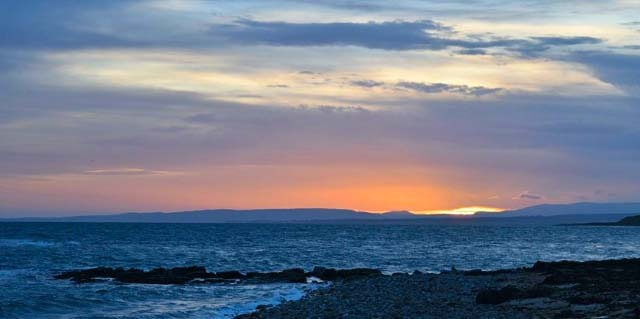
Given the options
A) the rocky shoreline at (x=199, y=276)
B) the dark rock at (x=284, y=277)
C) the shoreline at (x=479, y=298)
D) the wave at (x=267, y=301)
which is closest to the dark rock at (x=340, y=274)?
the rocky shoreline at (x=199, y=276)

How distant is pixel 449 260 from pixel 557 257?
12484 millimetres

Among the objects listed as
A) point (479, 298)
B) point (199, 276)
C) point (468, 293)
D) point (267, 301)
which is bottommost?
point (267, 301)

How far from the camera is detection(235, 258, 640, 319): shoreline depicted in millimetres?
30344

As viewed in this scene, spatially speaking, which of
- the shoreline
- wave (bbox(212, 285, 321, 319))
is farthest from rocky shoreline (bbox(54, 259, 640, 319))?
wave (bbox(212, 285, 321, 319))

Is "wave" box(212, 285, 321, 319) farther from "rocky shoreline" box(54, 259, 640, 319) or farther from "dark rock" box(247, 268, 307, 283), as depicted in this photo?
"dark rock" box(247, 268, 307, 283)

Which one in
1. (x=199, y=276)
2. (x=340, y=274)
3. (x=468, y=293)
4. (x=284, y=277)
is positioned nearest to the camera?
(x=468, y=293)

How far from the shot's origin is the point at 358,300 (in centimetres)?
3694

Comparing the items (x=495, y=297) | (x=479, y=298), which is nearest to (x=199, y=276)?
(x=479, y=298)

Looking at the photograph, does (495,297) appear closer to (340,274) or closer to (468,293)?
(468,293)

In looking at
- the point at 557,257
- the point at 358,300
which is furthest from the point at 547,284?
the point at 557,257

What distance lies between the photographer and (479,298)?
3453 centimetres

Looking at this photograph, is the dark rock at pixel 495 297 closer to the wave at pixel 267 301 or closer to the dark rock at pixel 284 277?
the wave at pixel 267 301

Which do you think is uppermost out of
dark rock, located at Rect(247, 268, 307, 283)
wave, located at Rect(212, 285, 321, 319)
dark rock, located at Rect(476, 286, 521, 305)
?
dark rock, located at Rect(476, 286, 521, 305)

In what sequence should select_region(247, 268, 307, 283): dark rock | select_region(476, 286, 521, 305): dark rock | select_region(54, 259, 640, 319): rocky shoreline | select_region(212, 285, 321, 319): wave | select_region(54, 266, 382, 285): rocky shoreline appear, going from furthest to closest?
1. select_region(54, 266, 382, 285): rocky shoreline
2. select_region(247, 268, 307, 283): dark rock
3. select_region(212, 285, 321, 319): wave
4. select_region(476, 286, 521, 305): dark rock
5. select_region(54, 259, 640, 319): rocky shoreline
